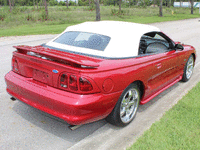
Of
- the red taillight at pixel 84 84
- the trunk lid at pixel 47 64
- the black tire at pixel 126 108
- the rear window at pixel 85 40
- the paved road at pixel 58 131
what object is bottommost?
the paved road at pixel 58 131

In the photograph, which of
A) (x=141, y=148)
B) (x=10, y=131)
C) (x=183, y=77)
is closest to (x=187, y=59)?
(x=183, y=77)

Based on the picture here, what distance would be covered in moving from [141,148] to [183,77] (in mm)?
3156

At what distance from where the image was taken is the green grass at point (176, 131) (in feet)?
9.64

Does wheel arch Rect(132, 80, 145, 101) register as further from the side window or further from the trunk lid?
the trunk lid

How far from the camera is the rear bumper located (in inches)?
109

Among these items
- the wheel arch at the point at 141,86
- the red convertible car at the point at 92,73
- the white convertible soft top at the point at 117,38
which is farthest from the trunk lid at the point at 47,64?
the wheel arch at the point at 141,86

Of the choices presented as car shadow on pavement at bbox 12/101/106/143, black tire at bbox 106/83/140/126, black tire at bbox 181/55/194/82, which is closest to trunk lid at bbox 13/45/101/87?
car shadow on pavement at bbox 12/101/106/143

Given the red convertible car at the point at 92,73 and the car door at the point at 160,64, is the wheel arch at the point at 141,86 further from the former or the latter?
the car door at the point at 160,64

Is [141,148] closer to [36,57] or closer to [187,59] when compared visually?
[36,57]

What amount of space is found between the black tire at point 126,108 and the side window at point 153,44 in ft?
2.36

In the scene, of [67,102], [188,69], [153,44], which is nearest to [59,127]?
[67,102]

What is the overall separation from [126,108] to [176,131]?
32.3 inches

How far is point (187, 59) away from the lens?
523 centimetres

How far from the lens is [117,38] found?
3.57 meters
